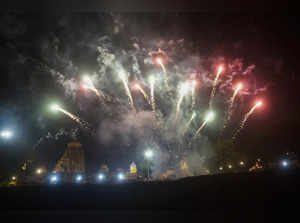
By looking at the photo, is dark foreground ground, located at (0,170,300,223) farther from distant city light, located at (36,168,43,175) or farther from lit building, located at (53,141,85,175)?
distant city light, located at (36,168,43,175)

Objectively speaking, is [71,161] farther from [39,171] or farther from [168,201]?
[168,201]

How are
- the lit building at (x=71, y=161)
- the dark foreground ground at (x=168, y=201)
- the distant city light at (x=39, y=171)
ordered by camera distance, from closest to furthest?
1. the dark foreground ground at (x=168, y=201)
2. the lit building at (x=71, y=161)
3. the distant city light at (x=39, y=171)

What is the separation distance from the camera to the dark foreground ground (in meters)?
8.85

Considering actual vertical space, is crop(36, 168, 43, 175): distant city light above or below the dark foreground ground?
above

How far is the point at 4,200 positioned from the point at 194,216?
8.46 metres

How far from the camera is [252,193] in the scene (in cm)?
923

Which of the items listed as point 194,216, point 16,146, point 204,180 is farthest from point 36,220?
point 16,146

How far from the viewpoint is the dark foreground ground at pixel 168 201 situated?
8.85 metres

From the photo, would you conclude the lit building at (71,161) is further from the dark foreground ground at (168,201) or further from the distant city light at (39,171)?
the dark foreground ground at (168,201)

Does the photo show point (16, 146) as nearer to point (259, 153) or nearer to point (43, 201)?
point (43, 201)

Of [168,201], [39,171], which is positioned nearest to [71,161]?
[39,171]

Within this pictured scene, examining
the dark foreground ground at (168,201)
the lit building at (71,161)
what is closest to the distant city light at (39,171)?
the lit building at (71,161)

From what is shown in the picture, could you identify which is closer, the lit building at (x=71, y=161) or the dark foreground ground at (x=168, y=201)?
the dark foreground ground at (x=168, y=201)

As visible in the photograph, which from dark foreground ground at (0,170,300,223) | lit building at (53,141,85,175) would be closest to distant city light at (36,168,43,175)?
lit building at (53,141,85,175)
